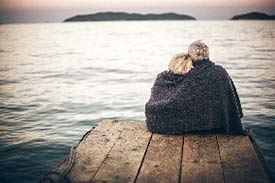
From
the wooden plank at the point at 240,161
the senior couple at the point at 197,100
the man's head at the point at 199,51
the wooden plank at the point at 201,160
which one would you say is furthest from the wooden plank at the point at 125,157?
the man's head at the point at 199,51

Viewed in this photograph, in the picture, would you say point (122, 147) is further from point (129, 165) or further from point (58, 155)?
point (58, 155)

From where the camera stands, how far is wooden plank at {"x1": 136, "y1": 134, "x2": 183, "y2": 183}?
3857mm

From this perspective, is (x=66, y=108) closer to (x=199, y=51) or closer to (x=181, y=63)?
(x=181, y=63)

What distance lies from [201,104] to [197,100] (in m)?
0.09

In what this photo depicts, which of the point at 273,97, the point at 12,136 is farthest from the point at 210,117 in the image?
the point at 273,97

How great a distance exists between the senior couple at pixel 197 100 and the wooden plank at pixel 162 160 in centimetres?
30

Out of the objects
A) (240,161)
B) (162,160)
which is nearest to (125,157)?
(162,160)

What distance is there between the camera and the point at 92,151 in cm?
471

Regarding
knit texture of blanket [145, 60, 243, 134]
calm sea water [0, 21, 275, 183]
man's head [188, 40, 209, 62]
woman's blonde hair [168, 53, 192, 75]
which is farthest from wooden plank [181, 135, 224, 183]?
calm sea water [0, 21, 275, 183]

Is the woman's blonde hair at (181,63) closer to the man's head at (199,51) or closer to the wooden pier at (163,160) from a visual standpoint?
the man's head at (199,51)

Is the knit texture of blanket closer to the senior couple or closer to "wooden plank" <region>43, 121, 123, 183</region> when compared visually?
the senior couple

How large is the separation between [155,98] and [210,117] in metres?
0.94

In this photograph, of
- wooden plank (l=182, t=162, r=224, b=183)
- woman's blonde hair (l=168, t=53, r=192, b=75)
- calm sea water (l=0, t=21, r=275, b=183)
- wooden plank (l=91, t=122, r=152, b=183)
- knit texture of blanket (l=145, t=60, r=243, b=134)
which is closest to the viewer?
wooden plank (l=182, t=162, r=224, b=183)

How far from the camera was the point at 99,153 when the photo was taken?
4.64 metres
